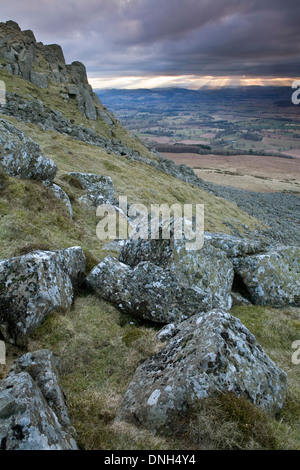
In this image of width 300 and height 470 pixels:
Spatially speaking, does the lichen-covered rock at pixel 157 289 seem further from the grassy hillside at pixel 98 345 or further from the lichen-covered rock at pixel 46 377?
the lichen-covered rock at pixel 46 377

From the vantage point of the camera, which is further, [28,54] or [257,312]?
[28,54]

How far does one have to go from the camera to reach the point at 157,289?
12461 millimetres

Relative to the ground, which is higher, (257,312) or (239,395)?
(239,395)

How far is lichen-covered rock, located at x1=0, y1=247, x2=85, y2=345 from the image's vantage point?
9.69 meters

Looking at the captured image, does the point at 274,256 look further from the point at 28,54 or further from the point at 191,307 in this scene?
the point at 28,54

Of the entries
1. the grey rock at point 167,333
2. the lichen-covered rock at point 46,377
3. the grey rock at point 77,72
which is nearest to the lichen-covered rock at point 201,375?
the grey rock at point 167,333

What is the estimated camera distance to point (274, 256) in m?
16.3

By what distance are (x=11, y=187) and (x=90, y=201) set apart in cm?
917

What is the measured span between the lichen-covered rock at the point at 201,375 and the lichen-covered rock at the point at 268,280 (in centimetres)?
707

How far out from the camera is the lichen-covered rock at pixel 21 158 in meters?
18.5

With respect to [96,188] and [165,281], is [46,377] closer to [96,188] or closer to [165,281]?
[165,281]

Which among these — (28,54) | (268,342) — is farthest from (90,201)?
(28,54)

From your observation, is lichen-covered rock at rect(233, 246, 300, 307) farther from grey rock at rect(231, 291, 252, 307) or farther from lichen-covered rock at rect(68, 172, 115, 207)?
lichen-covered rock at rect(68, 172, 115, 207)

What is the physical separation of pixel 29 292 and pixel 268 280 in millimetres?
12323
